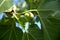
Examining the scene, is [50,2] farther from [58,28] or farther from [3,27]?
[3,27]

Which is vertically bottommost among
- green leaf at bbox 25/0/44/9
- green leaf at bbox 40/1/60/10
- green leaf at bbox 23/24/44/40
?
green leaf at bbox 23/24/44/40

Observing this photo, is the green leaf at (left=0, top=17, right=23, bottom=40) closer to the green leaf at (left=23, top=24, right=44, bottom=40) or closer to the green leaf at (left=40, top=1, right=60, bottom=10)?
the green leaf at (left=23, top=24, right=44, bottom=40)

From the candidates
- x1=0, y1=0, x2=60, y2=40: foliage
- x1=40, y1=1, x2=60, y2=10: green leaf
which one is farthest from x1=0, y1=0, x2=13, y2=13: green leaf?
x1=40, y1=1, x2=60, y2=10: green leaf

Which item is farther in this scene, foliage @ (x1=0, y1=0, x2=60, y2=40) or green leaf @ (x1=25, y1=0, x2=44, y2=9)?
green leaf @ (x1=25, y1=0, x2=44, y2=9)

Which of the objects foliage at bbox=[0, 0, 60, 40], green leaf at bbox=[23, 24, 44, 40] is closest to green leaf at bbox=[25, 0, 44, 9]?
foliage at bbox=[0, 0, 60, 40]

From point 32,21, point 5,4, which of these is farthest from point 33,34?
point 5,4

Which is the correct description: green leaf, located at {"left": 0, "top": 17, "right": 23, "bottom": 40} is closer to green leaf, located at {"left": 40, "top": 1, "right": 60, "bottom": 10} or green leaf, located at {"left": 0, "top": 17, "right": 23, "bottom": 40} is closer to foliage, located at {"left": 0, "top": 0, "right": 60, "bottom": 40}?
foliage, located at {"left": 0, "top": 0, "right": 60, "bottom": 40}

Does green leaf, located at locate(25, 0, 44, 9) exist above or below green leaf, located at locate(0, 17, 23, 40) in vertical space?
above
